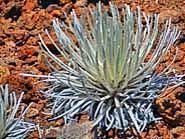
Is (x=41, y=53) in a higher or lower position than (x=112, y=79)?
higher

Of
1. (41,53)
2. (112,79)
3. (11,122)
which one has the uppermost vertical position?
(41,53)

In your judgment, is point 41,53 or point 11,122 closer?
point 11,122
